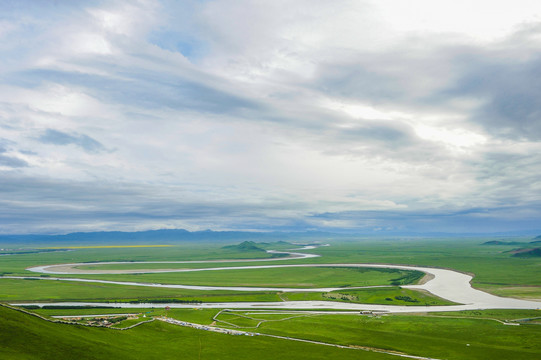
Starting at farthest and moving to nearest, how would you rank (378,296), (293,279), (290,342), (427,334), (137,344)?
(293,279) < (378,296) < (427,334) < (290,342) < (137,344)

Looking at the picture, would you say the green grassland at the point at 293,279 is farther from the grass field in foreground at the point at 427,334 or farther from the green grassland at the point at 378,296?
the grass field in foreground at the point at 427,334

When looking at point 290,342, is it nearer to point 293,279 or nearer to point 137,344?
point 137,344

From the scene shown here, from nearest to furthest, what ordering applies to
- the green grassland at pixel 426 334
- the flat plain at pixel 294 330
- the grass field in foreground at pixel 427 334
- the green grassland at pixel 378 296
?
1. the flat plain at pixel 294 330
2. the grass field in foreground at pixel 427 334
3. the green grassland at pixel 426 334
4. the green grassland at pixel 378 296

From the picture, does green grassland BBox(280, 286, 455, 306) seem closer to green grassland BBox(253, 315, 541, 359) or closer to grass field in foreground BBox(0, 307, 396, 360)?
green grassland BBox(253, 315, 541, 359)

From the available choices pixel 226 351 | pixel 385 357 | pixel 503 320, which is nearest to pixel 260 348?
pixel 226 351

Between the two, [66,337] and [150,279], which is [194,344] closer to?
[66,337]

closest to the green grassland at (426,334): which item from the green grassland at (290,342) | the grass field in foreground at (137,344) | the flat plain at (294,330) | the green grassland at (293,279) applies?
the green grassland at (290,342)

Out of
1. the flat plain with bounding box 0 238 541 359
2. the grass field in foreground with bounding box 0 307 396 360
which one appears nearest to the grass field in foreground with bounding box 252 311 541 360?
the flat plain with bounding box 0 238 541 359

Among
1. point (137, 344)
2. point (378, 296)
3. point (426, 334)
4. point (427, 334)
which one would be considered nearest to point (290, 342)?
point (137, 344)
